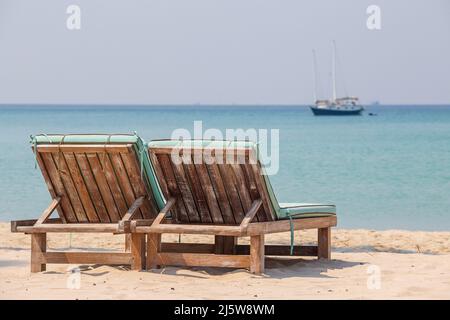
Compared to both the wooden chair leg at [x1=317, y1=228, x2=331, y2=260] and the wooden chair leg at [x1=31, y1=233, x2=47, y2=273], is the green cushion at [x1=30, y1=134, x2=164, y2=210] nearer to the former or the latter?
the wooden chair leg at [x1=31, y1=233, x2=47, y2=273]

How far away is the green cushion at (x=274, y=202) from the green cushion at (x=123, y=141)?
3.6 inches

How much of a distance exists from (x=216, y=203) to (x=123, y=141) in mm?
788

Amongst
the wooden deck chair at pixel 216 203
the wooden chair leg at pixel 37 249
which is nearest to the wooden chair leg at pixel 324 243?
the wooden deck chair at pixel 216 203

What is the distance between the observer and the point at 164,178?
6988mm

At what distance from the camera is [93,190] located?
709 cm

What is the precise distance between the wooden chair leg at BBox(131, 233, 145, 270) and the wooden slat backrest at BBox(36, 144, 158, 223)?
0.24m

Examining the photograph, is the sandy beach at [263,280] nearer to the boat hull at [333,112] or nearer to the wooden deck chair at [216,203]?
the wooden deck chair at [216,203]

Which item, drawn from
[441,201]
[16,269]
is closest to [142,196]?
[16,269]

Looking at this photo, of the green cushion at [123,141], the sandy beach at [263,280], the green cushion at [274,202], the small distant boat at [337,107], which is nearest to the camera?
the sandy beach at [263,280]

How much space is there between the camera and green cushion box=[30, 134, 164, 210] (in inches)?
269

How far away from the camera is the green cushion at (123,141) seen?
6832mm
